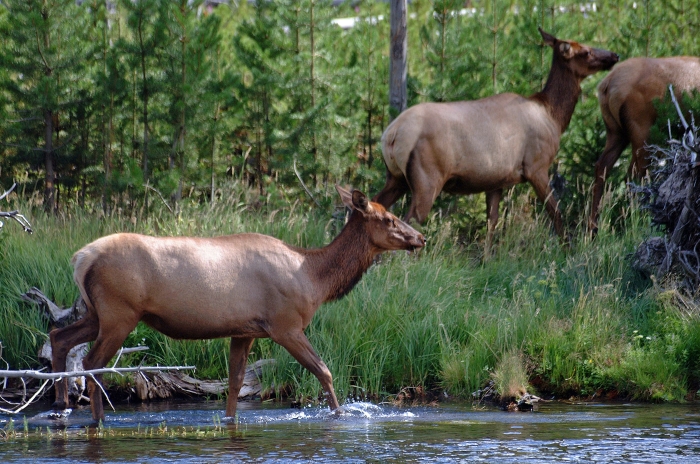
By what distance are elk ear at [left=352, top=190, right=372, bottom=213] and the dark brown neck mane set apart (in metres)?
4.40

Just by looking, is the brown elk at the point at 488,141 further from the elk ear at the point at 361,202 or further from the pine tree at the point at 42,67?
the pine tree at the point at 42,67

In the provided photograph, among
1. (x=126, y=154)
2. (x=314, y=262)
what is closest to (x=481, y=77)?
(x=126, y=154)

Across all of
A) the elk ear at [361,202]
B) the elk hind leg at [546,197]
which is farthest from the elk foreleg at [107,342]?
the elk hind leg at [546,197]

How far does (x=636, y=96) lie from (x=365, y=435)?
21.8ft

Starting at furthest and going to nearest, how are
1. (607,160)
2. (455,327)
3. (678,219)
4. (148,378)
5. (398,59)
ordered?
(607,160), (398,59), (678,219), (455,327), (148,378)

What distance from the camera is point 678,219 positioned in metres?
10.3

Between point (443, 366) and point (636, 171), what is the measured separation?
15.3 feet

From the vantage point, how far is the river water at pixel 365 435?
21.6ft

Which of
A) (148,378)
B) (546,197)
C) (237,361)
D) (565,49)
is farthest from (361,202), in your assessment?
(565,49)

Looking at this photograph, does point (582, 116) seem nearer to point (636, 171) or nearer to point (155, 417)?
point (636, 171)

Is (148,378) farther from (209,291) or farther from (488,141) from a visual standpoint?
(488,141)

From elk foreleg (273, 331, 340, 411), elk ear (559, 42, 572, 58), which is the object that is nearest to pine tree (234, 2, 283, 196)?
elk ear (559, 42, 572, 58)

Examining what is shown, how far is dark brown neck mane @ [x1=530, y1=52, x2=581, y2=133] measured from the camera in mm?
12344

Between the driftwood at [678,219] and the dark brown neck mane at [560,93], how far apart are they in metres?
1.95
